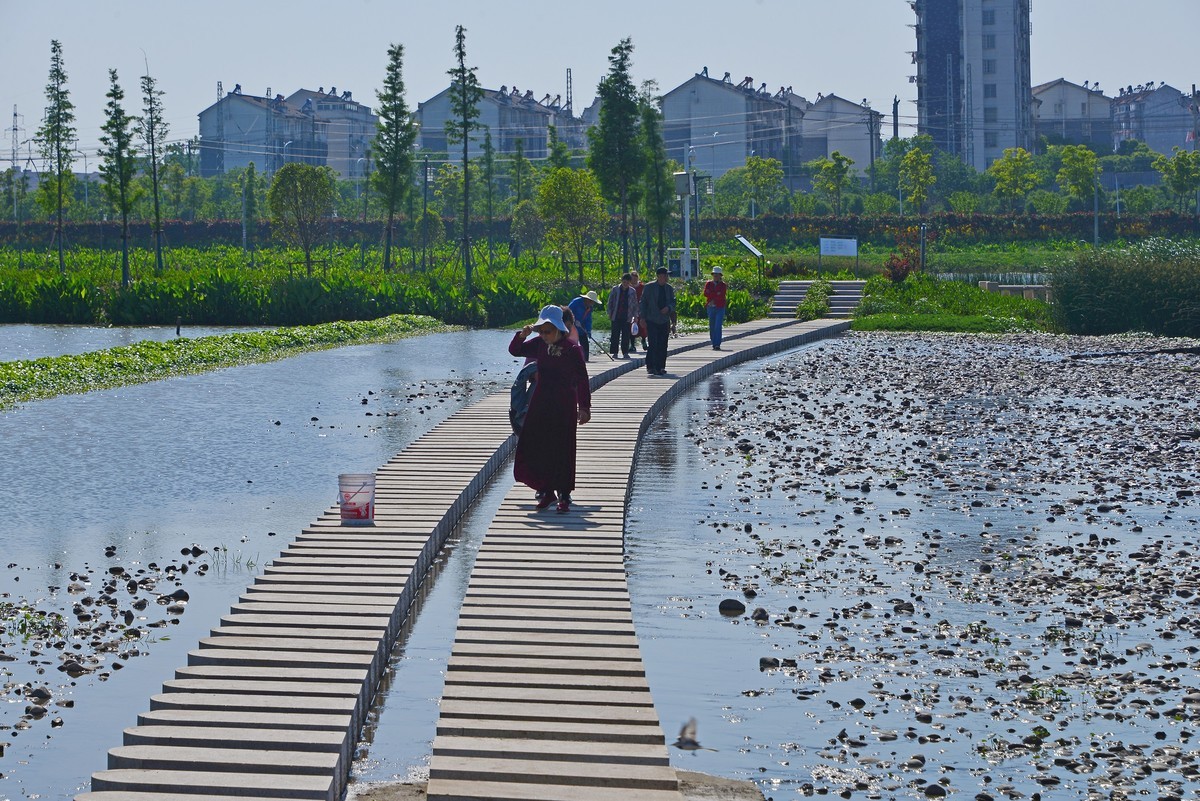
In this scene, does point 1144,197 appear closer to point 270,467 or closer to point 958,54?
point 958,54

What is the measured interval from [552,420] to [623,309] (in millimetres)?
13220

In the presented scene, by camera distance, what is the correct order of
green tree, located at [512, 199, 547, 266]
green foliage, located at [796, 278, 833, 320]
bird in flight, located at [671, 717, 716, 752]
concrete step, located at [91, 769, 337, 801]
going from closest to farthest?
concrete step, located at [91, 769, 337, 801] → bird in flight, located at [671, 717, 716, 752] → green foliage, located at [796, 278, 833, 320] → green tree, located at [512, 199, 547, 266]

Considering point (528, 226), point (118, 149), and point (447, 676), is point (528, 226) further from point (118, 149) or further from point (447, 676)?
point (447, 676)

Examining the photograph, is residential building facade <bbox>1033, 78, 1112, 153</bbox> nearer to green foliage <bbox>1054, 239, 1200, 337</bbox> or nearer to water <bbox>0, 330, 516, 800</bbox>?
green foliage <bbox>1054, 239, 1200, 337</bbox>

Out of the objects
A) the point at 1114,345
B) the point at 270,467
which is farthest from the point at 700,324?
the point at 270,467

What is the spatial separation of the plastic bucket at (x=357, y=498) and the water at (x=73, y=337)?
20135 mm

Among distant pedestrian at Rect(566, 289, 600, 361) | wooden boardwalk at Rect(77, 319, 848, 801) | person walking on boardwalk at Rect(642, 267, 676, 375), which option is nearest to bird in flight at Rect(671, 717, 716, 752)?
wooden boardwalk at Rect(77, 319, 848, 801)

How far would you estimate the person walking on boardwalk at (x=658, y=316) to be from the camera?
2275cm

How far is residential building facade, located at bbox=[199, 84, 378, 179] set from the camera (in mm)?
138250

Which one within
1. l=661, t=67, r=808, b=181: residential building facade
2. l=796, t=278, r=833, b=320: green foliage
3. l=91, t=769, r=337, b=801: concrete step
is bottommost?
l=91, t=769, r=337, b=801: concrete step

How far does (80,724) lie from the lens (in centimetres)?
736

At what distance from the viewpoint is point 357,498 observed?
10969 mm

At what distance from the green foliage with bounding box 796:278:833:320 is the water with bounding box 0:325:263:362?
49.9 feet

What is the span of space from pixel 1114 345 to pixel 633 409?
55.3 ft
